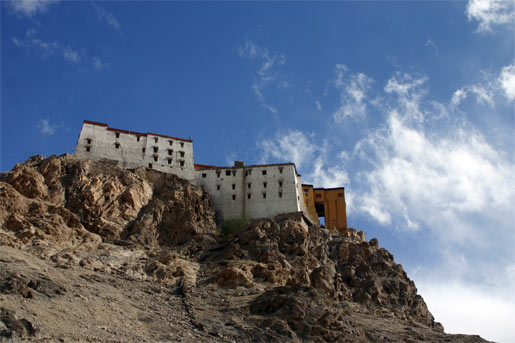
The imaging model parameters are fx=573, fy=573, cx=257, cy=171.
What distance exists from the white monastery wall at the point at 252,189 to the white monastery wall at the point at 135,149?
2.65m

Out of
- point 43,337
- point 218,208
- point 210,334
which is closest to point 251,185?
point 218,208

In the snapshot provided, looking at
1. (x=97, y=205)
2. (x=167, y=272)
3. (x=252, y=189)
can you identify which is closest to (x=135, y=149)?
(x=97, y=205)

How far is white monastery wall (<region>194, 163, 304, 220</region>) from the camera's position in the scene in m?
61.8

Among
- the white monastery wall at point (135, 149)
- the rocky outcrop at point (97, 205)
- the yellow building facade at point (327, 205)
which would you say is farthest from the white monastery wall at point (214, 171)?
the yellow building facade at point (327, 205)

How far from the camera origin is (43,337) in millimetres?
28500

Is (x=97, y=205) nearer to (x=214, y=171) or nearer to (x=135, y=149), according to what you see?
(x=135, y=149)

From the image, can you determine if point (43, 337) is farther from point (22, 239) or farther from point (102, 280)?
point (22, 239)

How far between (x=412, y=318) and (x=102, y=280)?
27944 mm

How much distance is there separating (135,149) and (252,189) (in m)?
13.6

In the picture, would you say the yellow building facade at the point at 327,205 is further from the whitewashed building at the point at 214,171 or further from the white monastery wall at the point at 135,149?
the white monastery wall at the point at 135,149

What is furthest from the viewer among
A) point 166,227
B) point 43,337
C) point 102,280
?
point 166,227

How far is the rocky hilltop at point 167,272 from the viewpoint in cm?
3422

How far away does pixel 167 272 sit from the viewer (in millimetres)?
46219

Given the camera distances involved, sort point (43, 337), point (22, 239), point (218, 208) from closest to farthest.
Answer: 1. point (43, 337)
2. point (22, 239)
3. point (218, 208)
